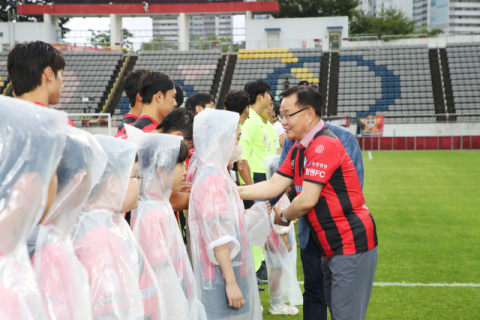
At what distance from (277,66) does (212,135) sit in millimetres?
24659

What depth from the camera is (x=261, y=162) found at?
16.5ft

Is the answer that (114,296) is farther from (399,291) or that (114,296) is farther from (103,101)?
(103,101)

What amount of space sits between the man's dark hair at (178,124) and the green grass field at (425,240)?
5.98ft

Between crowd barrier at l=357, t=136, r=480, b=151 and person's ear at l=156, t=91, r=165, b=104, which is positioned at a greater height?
person's ear at l=156, t=91, r=165, b=104

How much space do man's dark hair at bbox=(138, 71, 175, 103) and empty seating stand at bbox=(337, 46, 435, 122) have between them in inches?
789

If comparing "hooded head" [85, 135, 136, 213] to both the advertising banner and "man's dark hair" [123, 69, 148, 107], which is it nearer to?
"man's dark hair" [123, 69, 148, 107]

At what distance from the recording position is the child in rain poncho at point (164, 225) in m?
1.98

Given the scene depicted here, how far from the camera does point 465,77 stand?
78.8ft

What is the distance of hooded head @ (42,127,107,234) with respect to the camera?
4.13 ft

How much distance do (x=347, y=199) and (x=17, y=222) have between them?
1678mm

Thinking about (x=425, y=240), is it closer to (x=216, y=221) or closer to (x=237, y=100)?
(x=237, y=100)

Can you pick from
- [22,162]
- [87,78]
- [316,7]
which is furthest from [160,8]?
[22,162]

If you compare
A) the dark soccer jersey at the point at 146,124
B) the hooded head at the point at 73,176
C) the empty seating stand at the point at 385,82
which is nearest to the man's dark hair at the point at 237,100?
the dark soccer jersey at the point at 146,124

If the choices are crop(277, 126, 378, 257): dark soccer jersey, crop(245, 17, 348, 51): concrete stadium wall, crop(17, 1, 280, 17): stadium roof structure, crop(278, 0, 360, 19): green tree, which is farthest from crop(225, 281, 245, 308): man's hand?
crop(278, 0, 360, 19): green tree
